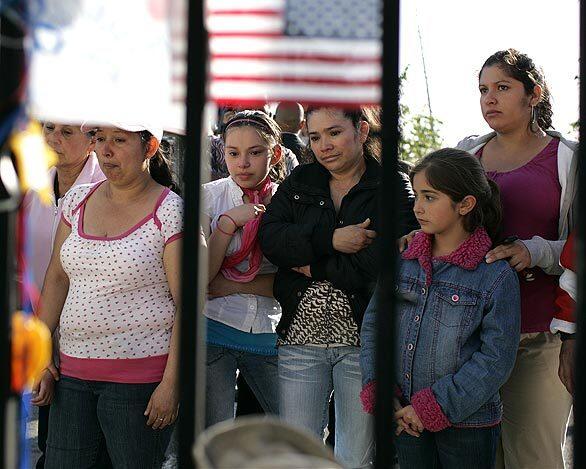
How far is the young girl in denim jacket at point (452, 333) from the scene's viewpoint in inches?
125

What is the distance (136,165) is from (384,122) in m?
1.94

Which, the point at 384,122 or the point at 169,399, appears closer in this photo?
the point at 384,122

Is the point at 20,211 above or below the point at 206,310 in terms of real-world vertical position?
above

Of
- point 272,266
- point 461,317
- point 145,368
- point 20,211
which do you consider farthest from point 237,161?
point 20,211

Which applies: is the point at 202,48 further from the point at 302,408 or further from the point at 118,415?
the point at 302,408

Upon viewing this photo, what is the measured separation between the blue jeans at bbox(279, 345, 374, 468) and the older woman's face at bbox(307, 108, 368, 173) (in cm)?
70

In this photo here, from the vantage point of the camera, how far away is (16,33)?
1679mm

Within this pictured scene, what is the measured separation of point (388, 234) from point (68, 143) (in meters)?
2.73

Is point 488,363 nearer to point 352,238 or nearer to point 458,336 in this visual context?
point 458,336

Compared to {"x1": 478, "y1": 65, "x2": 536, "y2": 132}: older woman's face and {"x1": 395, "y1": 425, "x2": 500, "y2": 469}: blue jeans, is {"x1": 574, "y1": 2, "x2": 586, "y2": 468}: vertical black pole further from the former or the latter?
{"x1": 478, "y1": 65, "x2": 536, "y2": 132}: older woman's face

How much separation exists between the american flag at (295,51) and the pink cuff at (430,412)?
1019mm

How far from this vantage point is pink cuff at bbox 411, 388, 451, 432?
314 cm

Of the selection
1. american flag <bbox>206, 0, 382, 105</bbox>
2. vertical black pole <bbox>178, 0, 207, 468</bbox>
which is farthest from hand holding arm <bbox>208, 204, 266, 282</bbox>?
vertical black pole <bbox>178, 0, 207, 468</bbox>

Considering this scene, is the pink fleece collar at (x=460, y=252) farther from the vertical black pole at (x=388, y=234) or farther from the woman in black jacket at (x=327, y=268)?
the vertical black pole at (x=388, y=234)
